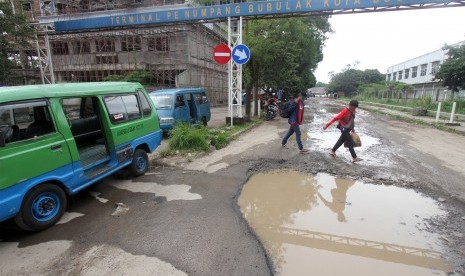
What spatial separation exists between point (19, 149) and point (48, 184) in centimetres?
65

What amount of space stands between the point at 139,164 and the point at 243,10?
769 centimetres

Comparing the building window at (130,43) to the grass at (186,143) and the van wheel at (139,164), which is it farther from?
the van wheel at (139,164)

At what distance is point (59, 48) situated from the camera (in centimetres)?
2595

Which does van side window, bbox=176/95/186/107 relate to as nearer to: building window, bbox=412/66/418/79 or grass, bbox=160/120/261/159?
grass, bbox=160/120/261/159

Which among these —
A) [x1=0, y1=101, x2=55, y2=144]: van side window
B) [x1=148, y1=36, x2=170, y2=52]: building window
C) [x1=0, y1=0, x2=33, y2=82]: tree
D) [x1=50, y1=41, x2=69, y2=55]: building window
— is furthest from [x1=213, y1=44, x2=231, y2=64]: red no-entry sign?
[x1=50, y1=41, x2=69, y2=55]: building window

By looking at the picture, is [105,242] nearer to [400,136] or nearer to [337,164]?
[337,164]

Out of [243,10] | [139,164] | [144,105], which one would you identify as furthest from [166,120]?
[243,10]

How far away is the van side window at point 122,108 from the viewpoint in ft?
16.4

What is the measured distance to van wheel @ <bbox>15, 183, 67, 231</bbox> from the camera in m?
3.42

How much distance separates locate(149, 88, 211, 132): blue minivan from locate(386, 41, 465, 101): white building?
28079mm

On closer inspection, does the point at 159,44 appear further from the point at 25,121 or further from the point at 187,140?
the point at 25,121

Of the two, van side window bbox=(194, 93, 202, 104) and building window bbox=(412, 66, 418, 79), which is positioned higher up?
building window bbox=(412, 66, 418, 79)

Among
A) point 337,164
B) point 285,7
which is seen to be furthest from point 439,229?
point 285,7

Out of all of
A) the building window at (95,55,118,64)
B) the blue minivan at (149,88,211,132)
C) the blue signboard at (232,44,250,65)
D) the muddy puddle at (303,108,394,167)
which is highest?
the building window at (95,55,118,64)
